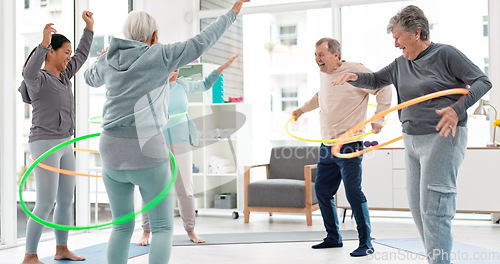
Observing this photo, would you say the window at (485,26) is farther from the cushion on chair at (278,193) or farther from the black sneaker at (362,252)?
the black sneaker at (362,252)

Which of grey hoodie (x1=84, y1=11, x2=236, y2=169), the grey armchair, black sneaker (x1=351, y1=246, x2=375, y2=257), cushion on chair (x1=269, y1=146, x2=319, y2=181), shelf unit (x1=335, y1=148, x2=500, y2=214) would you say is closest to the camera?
grey hoodie (x1=84, y1=11, x2=236, y2=169)

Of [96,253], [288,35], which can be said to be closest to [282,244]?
[96,253]

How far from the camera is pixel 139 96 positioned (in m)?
2.48

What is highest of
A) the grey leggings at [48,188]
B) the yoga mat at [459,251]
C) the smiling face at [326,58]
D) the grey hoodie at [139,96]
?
the smiling face at [326,58]

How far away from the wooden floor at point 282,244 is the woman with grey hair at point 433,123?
1320 millimetres

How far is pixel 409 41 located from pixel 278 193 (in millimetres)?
3548

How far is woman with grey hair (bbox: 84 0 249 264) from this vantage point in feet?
8.06

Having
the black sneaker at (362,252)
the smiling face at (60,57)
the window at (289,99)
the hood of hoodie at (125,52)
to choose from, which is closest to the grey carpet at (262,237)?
the black sneaker at (362,252)

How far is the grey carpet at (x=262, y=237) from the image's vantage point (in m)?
4.90

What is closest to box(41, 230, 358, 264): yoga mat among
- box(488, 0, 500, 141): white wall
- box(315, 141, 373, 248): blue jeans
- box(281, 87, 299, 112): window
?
box(315, 141, 373, 248): blue jeans

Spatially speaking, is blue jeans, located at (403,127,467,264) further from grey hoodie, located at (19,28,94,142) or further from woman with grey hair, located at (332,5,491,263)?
grey hoodie, located at (19,28,94,142)

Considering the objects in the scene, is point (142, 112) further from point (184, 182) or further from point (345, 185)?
point (184, 182)

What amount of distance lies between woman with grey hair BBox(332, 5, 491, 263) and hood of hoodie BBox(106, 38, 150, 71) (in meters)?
1.23

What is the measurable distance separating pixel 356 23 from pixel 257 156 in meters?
2.08
